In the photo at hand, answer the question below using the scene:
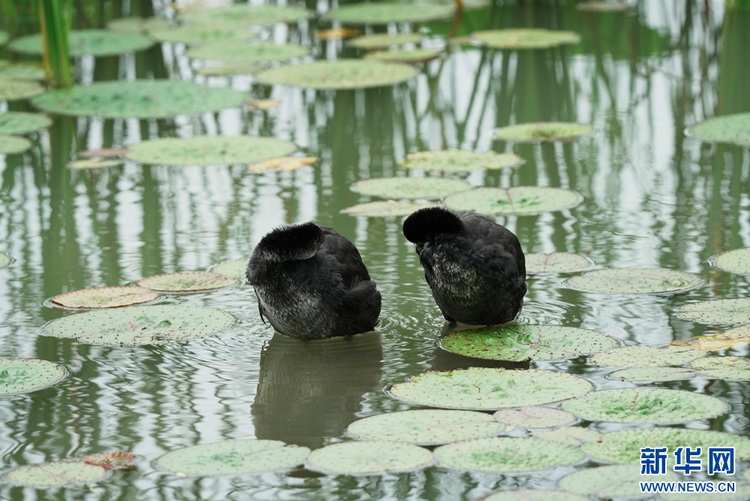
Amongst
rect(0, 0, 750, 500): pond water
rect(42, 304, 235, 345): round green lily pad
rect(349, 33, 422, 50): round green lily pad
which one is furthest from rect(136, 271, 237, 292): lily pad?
rect(349, 33, 422, 50): round green lily pad

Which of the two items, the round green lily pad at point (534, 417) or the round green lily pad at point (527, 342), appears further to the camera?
the round green lily pad at point (527, 342)

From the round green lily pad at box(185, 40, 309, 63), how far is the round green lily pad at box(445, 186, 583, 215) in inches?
161

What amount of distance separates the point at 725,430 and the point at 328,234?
213cm

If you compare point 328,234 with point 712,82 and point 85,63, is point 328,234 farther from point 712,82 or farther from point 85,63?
point 85,63

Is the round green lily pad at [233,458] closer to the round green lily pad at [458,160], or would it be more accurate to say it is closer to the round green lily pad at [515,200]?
the round green lily pad at [515,200]

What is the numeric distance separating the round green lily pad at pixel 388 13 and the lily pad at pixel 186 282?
6.43 metres

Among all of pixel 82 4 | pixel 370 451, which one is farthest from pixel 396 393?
pixel 82 4

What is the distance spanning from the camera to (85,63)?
11.1 metres

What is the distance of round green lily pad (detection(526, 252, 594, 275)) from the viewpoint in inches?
236

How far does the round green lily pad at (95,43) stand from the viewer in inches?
436

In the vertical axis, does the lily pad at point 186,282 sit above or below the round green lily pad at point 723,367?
above

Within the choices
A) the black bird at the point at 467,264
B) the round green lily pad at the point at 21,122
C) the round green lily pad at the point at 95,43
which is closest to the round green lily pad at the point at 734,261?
the black bird at the point at 467,264

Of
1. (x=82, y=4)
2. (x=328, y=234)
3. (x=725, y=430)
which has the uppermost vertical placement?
(x=82, y=4)

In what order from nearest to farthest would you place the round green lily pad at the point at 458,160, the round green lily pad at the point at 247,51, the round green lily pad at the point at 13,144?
the round green lily pad at the point at 458,160
the round green lily pad at the point at 13,144
the round green lily pad at the point at 247,51
